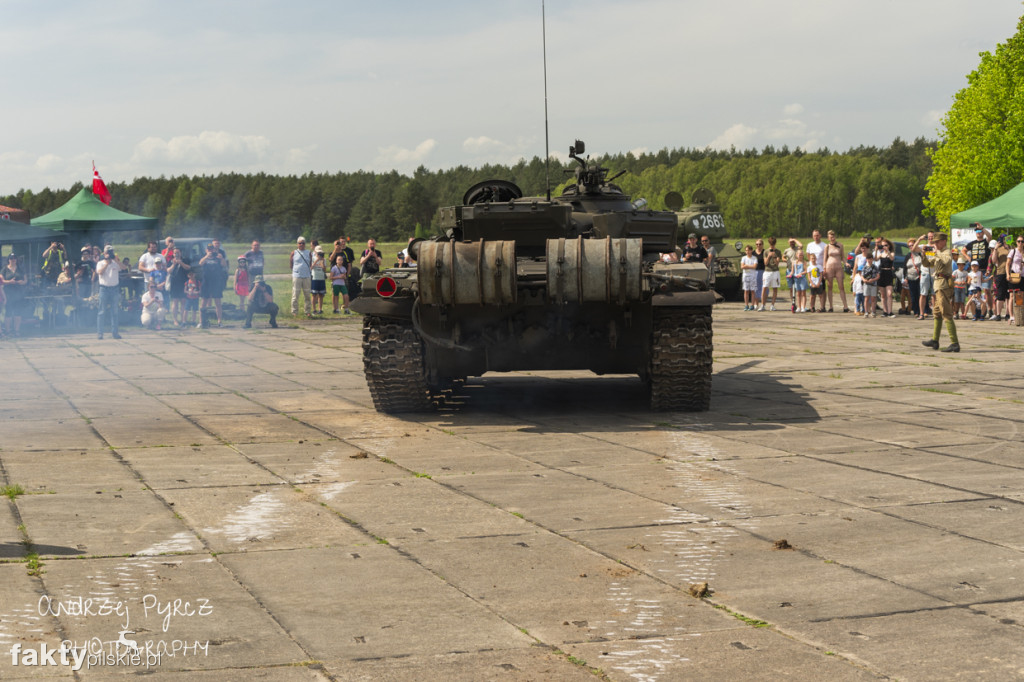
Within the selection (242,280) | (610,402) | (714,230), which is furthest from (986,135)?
(610,402)

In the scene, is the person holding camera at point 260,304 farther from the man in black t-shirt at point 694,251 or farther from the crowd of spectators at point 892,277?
the crowd of spectators at point 892,277

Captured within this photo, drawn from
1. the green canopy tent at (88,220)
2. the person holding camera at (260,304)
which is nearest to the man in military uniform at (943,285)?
the person holding camera at (260,304)

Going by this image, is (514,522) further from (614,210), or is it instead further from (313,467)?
(614,210)

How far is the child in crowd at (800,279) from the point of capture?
86.2ft

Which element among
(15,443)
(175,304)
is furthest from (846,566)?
(175,304)

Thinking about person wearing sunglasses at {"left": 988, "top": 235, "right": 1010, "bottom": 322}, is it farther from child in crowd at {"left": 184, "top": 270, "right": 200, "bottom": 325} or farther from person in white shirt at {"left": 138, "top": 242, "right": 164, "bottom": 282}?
person in white shirt at {"left": 138, "top": 242, "right": 164, "bottom": 282}

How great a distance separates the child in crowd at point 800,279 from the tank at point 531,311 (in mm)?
15395

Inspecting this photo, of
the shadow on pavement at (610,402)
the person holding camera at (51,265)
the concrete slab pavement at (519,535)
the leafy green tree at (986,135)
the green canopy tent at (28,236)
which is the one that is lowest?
the concrete slab pavement at (519,535)

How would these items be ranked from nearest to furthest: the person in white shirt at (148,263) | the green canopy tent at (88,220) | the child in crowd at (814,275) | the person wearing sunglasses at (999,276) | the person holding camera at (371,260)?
the person wearing sunglasses at (999,276)
the person in white shirt at (148,263)
the person holding camera at (371,260)
the child in crowd at (814,275)
the green canopy tent at (88,220)

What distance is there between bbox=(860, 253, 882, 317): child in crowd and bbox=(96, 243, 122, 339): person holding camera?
13987mm

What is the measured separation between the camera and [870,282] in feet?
79.1

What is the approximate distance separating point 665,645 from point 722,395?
7823 mm

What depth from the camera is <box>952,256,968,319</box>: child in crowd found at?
890 inches

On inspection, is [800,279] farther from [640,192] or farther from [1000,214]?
[640,192]
